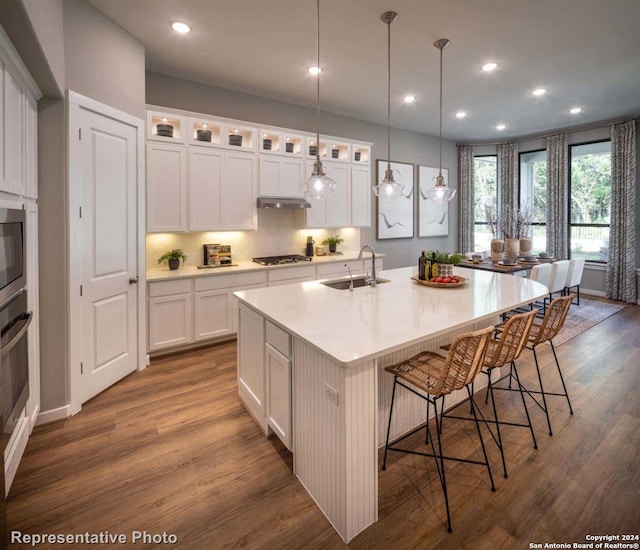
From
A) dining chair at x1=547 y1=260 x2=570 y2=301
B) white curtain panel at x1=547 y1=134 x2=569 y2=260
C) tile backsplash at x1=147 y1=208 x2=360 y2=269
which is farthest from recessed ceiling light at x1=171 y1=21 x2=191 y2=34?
white curtain panel at x1=547 y1=134 x2=569 y2=260

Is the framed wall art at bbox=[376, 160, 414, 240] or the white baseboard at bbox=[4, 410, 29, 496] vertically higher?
the framed wall art at bbox=[376, 160, 414, 240]

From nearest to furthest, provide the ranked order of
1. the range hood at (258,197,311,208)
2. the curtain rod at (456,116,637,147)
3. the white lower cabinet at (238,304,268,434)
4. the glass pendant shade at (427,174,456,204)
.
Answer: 1. the white lower cabinet at (238,304,268,434)
2. the glass pendant shade at (427,174,456,204)
3. the range hood at (258,197,311,208)
4. the curtain rod at (456,116,637,147)

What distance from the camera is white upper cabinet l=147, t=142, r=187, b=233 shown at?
3.82m

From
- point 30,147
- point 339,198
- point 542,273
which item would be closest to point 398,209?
point 339,198

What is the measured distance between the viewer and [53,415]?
262 cm

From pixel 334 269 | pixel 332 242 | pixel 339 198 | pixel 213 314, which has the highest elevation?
pixel 339 198

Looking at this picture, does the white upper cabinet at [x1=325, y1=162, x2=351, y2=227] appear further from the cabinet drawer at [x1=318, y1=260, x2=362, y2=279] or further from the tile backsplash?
the cabinet drawer at [x1=318, y1=260, x2=362, y2=279]

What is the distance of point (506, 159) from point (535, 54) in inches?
161

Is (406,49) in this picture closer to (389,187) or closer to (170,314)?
(389,187)

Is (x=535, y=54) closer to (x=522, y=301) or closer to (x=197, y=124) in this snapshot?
(x=522, y=301)

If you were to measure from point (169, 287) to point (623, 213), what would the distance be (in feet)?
23.8

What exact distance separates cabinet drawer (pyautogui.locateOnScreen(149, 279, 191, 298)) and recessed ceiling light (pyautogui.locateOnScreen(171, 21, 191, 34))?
2.36m

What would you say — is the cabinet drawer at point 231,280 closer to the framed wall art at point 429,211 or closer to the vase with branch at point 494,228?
the vase with branch at point 494,228

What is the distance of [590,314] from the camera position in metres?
5.43
